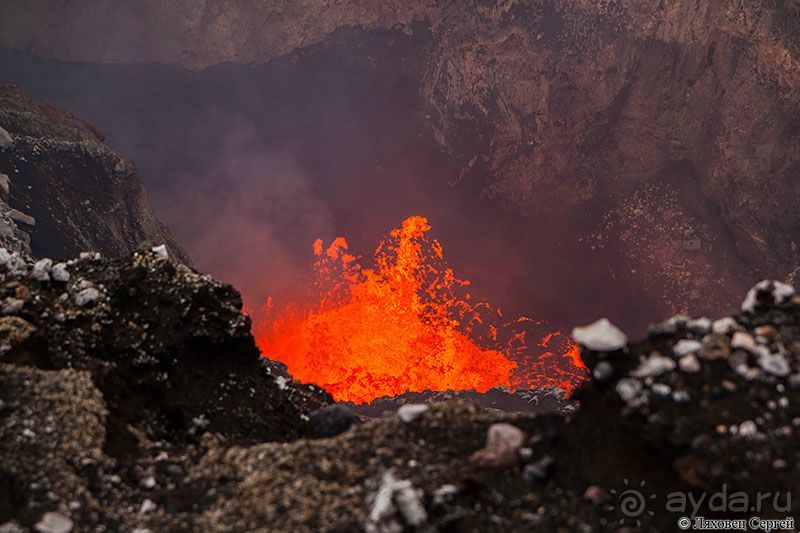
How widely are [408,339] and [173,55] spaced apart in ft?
57.2

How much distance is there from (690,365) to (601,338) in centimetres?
54

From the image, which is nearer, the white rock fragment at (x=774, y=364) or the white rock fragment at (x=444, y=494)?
the white rock fragment at (x=444, y=494)

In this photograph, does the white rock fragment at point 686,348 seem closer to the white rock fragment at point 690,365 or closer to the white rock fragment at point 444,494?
the white rock fragment at point 690,365

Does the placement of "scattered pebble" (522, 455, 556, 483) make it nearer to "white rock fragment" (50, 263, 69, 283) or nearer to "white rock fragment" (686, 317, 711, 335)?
"white rock fragment" (686, 317, 711, 335)

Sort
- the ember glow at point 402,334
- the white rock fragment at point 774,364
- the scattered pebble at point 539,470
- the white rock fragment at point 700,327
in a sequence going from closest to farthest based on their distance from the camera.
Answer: the scattered pebble at point 539,470, the white rock fragment at point 774,364, the white rock fragment at point 700,327, the ember glow at point 402,334

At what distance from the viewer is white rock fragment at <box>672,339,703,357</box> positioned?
13.0 feet

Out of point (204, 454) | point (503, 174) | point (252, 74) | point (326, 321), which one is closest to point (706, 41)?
point (503, 174)

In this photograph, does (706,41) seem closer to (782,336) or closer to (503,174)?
(503,174)

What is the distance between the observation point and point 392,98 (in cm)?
2891

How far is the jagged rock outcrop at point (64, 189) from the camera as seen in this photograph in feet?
53.8

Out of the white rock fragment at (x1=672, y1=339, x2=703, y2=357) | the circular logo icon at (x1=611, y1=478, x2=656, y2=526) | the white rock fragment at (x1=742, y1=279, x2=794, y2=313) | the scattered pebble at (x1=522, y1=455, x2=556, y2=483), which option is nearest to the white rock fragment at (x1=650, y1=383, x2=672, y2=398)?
the white rock fragment at (x1=672, y1=339, x2=703, y2=357)

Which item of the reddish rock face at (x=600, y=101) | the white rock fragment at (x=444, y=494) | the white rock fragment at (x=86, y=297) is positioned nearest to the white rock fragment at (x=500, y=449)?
the white rock fragment at (x=444, y=494)

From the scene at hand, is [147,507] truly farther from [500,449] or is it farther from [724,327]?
[724,327]

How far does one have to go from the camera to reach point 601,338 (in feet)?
13.4
